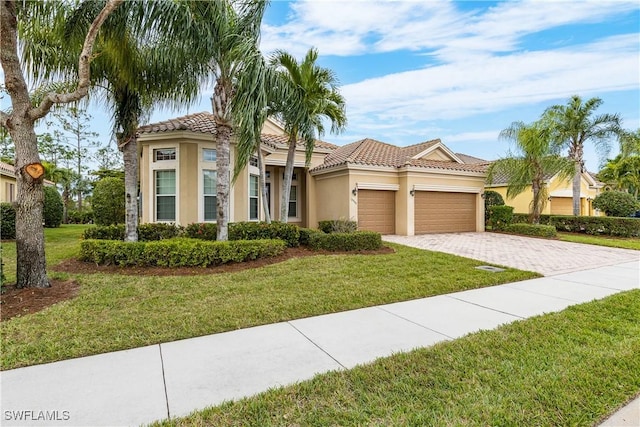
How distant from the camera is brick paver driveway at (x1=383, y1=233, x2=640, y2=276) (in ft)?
29.8

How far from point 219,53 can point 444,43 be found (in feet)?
27.1

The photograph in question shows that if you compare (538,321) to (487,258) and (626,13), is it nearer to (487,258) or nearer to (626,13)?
(487,258)

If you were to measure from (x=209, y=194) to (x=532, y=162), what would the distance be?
16008mm

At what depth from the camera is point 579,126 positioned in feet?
58.5

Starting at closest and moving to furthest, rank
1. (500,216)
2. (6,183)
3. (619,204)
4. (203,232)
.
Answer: (203,232) < (500,216) < (619,204) < (6,183)

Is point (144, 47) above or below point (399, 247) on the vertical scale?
above

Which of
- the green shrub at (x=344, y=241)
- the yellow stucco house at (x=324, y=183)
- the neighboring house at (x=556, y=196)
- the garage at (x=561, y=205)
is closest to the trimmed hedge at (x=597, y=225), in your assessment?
the neighboring house at (x=556, y=196)

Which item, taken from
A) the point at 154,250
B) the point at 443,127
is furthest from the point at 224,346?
the point at 443,127

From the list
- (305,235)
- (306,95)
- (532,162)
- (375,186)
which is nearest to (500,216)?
(532,162)

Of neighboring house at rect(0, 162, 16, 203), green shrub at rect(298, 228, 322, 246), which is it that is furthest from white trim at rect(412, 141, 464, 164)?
neighboring house at rect(0, 162, 16, 203)

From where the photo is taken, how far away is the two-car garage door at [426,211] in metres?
15.4

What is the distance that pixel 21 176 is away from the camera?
5.81m

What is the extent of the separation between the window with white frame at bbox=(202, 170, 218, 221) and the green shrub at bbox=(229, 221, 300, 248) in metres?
1.77

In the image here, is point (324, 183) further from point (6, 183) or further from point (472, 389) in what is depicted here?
point (6, 183)
